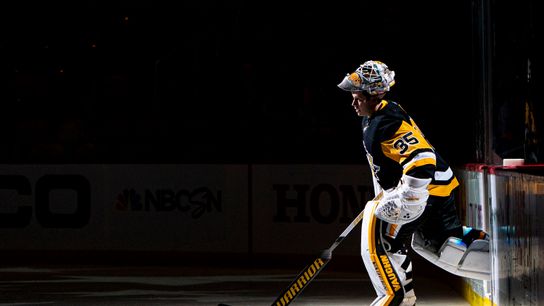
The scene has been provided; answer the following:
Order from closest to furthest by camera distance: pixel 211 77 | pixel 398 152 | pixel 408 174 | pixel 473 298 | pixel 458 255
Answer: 1. pixel 408 174
2. pixel 398 152
3. pixel 458 255
4. pixel 473 298
5. pixel 211 77

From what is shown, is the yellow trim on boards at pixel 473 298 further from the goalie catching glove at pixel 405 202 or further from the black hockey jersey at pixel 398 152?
the goalie catching glove at pixel 405 202

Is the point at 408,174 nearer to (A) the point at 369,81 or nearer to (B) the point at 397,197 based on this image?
(B) the point at 397,197

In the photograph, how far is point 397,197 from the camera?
25.0 feet

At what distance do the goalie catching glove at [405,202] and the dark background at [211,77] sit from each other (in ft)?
29.2

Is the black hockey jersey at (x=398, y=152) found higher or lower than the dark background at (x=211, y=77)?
lower

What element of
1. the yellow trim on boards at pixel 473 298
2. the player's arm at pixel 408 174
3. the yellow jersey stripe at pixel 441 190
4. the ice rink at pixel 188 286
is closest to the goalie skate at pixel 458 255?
the yellow jersey stripe at pixel 441 190

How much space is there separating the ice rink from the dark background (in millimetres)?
2380

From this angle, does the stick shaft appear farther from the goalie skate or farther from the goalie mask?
the goalie mask

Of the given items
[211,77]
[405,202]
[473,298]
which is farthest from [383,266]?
[211,77]

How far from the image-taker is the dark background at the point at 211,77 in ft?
59.2

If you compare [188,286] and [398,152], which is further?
[188,286]

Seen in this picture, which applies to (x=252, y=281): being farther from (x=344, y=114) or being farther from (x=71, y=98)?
(x=71, y=98)

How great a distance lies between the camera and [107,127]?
62.4 ft

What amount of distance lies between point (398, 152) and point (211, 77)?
39.0ft
